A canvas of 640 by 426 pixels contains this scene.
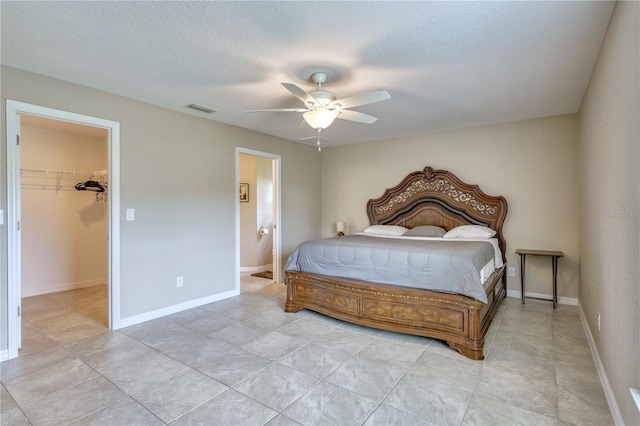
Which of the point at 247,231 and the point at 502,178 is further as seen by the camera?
the point at 247,231

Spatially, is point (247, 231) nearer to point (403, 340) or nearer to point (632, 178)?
point (403, 340)

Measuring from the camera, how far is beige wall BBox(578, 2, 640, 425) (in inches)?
59.1

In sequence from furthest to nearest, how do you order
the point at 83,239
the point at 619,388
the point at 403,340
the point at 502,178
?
the point at 83,239 → the point at 502,178 → the point at 403,340 → the point at 619,388

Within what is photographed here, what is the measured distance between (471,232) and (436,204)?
2.68 ft

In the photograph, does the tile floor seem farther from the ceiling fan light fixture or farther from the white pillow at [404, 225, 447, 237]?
the ceiling fan light fixture

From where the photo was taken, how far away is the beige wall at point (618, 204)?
1.50m

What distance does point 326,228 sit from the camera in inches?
248

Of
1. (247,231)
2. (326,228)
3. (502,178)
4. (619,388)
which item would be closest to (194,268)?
(247,231)

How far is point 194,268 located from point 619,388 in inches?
162

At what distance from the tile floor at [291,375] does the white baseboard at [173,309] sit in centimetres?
11

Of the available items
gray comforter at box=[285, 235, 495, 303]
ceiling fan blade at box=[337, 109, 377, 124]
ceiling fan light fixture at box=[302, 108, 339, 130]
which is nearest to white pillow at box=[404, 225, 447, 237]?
gray comforter at box=[285, 235, 495, 303]

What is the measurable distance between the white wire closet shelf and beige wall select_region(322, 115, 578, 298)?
205 inches

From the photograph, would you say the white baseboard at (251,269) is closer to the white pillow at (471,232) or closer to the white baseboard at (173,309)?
the white baseboard at (173,309)

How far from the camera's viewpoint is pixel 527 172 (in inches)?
170
